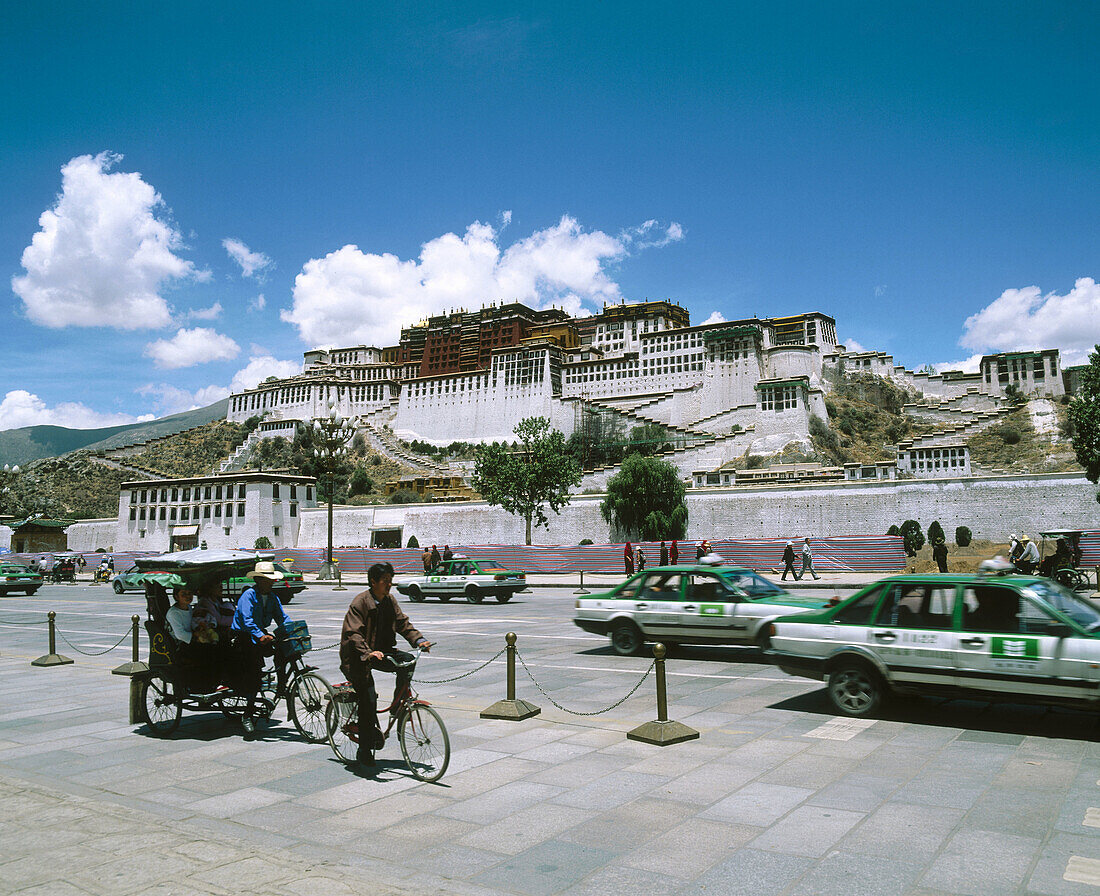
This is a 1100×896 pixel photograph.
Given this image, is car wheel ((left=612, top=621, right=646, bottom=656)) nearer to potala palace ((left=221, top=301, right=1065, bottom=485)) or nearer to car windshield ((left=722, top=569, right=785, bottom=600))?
car windshield ((left=722, top=569, right=785, bottom=600))

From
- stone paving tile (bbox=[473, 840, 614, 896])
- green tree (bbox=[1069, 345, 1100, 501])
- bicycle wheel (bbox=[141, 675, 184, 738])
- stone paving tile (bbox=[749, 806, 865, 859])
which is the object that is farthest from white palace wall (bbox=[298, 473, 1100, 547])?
stone paving tile (bbox=[473, 840, 614, 896])

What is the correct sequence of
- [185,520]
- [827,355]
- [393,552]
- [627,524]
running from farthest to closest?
[827,355] < [185,520] < [627,524] < [393,552]

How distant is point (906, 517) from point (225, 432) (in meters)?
104

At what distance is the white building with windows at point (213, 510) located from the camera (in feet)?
220

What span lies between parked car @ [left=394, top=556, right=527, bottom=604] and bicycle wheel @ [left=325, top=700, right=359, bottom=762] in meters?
18.8

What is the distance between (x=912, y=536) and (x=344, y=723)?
A: 1728 inches

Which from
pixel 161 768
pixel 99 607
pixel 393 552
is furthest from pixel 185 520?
pixel 161 768

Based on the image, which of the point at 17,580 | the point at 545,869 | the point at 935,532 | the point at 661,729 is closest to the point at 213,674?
the point at 661,729

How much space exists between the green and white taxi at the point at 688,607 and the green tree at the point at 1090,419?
29.3 meters

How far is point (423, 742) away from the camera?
6.79 m

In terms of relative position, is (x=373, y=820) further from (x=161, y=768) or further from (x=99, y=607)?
(x=99, y=607)

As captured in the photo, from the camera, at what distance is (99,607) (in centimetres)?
2670

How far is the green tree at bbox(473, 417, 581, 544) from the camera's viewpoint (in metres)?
53.2

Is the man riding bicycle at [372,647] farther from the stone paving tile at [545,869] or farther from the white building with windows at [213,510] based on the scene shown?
the white building with windows at [213,510]
